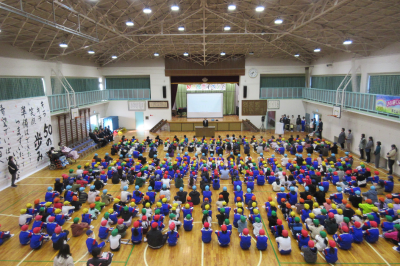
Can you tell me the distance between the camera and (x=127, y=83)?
1266 inches

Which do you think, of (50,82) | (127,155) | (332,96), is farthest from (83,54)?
(332,96)

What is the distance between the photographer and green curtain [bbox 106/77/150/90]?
105 feet

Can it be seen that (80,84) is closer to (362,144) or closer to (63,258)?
(63,258)

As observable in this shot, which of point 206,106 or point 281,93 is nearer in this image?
point 281,93

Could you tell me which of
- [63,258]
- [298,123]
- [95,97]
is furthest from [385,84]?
[95,97]

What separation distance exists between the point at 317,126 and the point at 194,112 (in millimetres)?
14481

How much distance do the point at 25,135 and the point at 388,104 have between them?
2165cm

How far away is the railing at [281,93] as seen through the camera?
30.9 meters

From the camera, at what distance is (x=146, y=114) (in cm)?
3209

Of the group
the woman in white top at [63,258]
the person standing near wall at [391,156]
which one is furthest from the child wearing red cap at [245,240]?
the person standing near wall at [391,156]

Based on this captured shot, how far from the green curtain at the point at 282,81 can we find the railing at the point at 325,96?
88cm

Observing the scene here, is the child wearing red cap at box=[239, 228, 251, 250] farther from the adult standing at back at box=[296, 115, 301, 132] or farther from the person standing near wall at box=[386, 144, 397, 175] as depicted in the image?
the adult standing at back at box=[296, 115, 301, 132]

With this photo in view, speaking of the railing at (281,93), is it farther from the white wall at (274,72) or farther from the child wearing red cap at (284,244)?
the child wearing red cap at (284,244)

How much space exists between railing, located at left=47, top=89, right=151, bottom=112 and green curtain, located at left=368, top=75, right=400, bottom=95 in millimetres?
22186
